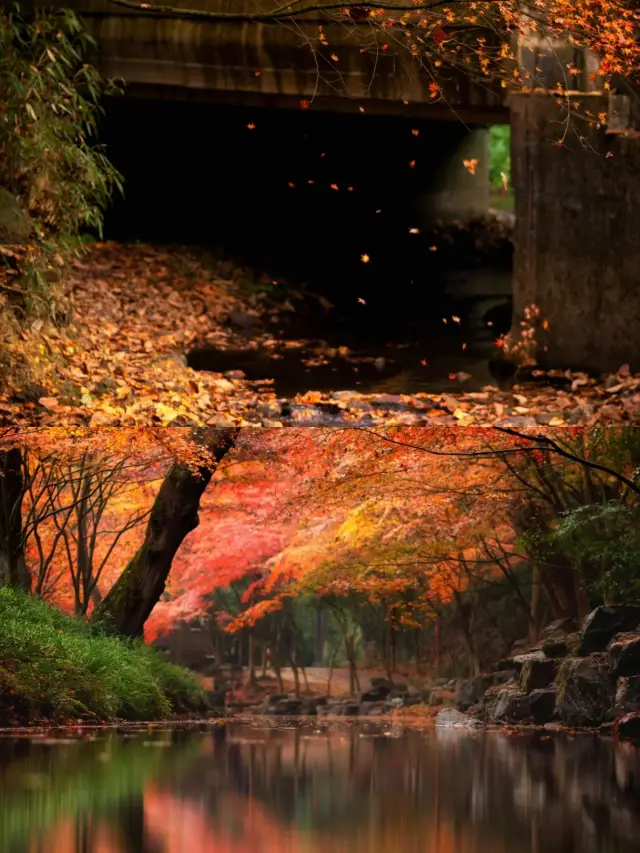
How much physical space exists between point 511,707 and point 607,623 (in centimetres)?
83

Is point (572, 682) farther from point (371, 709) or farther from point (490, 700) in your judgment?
point (371, 709)

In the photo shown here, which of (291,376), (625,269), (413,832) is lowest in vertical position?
(413,832)

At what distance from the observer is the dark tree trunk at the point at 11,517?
8094mm

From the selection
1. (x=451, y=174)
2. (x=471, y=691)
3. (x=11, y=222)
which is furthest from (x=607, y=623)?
(x=451, y=174)

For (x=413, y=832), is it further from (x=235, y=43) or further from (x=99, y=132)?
(x=99, y=132)

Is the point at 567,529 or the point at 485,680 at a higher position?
the point at 567,529

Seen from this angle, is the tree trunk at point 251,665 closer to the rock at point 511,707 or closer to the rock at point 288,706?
the rock at point 288,706

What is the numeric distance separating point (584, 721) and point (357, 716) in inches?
57.3

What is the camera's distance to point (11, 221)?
10000 mm

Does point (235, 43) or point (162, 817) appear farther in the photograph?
point (235, 43)

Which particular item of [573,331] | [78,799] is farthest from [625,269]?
[78,799]

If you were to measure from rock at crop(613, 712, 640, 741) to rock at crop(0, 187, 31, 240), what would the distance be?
5.82 metres

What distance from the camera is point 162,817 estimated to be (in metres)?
6.59

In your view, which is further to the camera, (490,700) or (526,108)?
(526,108)
